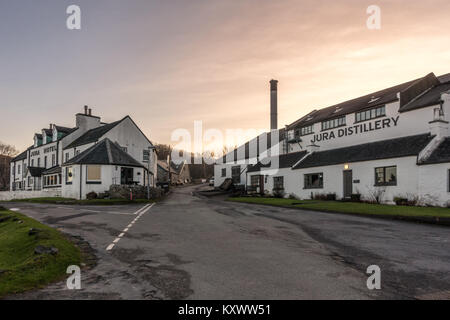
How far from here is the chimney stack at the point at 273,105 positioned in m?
48.1

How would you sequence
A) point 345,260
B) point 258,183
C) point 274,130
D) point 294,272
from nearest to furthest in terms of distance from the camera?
point 294,272 < point 345,260 < point 258,183 < point 274,130

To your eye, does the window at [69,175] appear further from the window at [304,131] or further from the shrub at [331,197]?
the shrub at [331,197]

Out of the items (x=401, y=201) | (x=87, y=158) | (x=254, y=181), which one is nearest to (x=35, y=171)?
(x=87, y=158)

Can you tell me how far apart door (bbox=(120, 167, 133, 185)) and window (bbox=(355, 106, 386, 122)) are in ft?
82.5

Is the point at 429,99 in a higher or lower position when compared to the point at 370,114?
higher

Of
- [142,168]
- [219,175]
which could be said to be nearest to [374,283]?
[142,168]

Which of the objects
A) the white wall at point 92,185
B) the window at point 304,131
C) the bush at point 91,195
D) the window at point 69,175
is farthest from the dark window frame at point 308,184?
the window at point 69,175

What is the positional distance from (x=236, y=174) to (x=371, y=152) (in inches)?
1080

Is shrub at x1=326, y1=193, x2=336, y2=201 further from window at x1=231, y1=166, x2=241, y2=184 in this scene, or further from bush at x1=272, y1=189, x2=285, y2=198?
window at x1=231, y1=166, x2=241, y2=184

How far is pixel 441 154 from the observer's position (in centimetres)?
2236

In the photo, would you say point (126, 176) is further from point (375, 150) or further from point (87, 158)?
point (375, 150)

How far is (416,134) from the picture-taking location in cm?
2666
